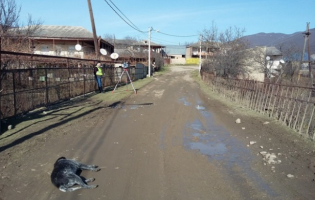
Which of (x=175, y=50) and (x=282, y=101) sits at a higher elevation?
(x=282, y=101)

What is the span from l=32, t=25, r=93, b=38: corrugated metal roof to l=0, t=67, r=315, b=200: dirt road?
28.1m

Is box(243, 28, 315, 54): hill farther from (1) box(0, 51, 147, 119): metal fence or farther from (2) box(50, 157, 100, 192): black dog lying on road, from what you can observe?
(2) box(50, 157, 100, 192): black dog lying on road

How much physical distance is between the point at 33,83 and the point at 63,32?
28309 mm

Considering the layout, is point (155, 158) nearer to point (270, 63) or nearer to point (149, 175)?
point (149, 175)

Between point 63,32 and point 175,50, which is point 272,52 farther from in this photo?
point 175,50

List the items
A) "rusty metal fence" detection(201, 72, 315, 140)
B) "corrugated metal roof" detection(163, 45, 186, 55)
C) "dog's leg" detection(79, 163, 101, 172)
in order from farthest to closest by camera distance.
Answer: "corrugated metal roof" detection(163, 45, 186, 55) → "rusty metal fence" detection(201, 72, 315, 140) → "dog's leg" detection(79, 163, 101, 172)

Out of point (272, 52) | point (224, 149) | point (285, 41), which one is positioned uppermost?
point (285, 41)

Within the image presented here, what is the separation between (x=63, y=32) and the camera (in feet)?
122

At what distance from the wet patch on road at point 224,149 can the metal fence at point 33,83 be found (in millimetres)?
5489

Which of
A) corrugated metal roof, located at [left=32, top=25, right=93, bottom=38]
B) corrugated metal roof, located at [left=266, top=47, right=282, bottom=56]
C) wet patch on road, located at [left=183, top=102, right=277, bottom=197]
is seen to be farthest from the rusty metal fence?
corrugated metal roof, located at [left=266, top=47, right=282, bottom=56]

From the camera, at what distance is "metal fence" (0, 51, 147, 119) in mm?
9133

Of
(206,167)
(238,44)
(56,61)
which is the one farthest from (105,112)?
(238,44)

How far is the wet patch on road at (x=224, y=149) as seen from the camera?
199 inches

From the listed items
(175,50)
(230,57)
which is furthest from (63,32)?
(175,50)
